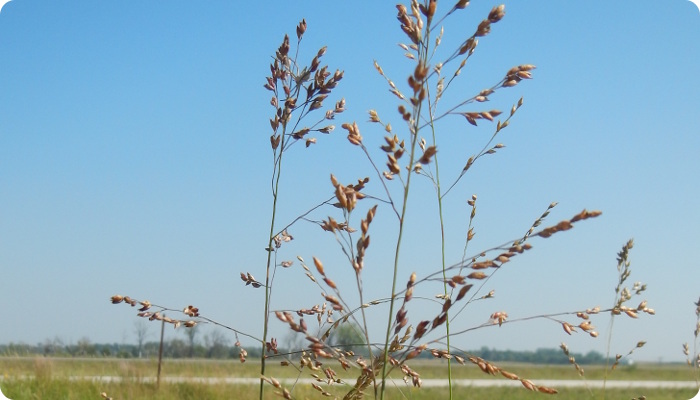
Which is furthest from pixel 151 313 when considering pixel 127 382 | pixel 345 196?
pixel 127 382

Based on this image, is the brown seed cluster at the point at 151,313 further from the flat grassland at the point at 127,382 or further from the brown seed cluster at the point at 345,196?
the flat grassland at the point at 127,382

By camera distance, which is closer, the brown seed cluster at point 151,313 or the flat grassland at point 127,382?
the brown seed cluster at point 151,313

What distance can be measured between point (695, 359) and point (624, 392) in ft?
34.5

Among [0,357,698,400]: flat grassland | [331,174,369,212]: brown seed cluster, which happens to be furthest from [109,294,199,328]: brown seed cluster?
[0,357,698,400]: flat grassland

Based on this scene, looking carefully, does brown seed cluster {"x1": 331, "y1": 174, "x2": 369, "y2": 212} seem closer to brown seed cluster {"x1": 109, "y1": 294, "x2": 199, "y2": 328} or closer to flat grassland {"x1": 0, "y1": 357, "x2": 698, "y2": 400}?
brown seed cluster {"x1": 109, "y1": 294, "x2": 199, "y2": 328}

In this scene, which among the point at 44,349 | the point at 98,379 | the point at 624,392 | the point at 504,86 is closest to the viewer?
the point at 504,86

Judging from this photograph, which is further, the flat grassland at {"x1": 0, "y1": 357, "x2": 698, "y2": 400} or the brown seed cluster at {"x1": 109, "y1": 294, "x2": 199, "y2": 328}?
the flat grassland at {"x1": 0, "y1": 357, "x2": 698, "y2": 400}

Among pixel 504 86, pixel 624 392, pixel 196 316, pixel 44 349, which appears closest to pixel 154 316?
pixel 196 316

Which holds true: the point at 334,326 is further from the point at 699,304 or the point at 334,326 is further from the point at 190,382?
the point at 190,382

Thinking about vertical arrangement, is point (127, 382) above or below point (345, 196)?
below

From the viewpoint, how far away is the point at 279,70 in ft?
6.66

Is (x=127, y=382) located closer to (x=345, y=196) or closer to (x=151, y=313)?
(x=151, y=313)

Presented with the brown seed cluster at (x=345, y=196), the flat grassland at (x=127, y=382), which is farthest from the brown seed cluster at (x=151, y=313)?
the flat grassland at (x=127, y=382)

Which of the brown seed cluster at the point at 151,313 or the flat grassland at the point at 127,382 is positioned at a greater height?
the brown seed cluster at the point at 151,313
